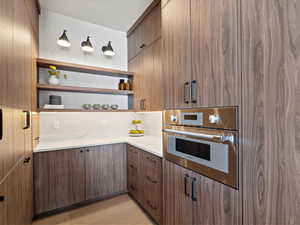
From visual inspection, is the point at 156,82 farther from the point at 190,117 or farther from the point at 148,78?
the point at 190,117

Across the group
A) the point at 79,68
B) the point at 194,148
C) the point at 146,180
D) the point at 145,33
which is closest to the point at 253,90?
the point at 194,148

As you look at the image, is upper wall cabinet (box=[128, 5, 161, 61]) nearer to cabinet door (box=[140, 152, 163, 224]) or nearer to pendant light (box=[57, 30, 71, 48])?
pendant light (box=[57, 30, 71, 48])

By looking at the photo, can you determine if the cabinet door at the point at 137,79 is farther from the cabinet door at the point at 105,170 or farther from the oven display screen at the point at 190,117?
the oven display screen at the point at 190,117

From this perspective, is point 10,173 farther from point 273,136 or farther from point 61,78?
point 61,78

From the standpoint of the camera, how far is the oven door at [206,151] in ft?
3.08

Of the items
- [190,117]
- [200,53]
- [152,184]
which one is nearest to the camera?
[200,53]

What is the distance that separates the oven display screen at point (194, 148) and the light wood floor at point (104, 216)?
4.08 ft

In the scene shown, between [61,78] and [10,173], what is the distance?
1981 mm

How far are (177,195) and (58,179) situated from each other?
66.3 inches

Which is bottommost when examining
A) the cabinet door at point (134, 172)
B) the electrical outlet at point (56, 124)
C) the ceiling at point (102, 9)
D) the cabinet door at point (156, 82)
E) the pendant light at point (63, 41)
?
the cabinet door at point (134, 172)

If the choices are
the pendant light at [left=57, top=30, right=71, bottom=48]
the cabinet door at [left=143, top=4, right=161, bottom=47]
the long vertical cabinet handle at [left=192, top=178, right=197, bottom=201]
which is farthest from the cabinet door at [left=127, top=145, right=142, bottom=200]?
the pendant light at [left=57, top=30, right=71, bottom=48]

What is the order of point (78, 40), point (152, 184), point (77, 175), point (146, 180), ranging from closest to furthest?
point (152, 184), point (146, 180), point (77, 175), point (78, 40)

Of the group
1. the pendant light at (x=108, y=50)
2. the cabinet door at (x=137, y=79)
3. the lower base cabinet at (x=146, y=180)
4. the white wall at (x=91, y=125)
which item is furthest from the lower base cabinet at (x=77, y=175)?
the pendant light at (x=108, y=50)

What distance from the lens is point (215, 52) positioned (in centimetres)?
103
